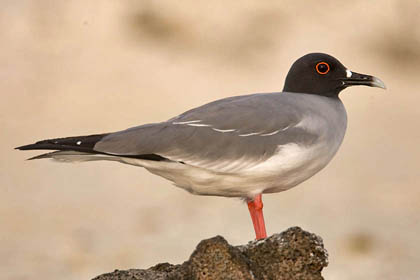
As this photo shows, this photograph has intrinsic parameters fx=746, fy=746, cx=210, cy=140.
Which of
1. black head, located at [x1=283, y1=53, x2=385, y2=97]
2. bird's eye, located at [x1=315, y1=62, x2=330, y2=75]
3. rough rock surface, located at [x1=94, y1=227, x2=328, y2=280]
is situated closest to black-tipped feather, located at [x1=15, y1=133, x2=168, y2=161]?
rough rock surface, located at [x1=94, y1=227, x2=328, y2=280]

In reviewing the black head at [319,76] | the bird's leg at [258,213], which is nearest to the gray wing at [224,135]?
A: the bird's leg at [258,213]

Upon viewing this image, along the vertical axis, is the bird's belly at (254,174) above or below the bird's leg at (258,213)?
above

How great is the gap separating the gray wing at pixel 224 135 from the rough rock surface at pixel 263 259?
3.50ft

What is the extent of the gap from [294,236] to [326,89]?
2.23 m

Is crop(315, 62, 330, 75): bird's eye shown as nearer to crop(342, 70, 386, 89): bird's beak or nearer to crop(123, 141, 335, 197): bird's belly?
crop(342, 70, 386, 89): bird's beak

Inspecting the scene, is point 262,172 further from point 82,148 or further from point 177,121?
point 82,148

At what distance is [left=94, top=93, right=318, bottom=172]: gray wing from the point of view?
20.0 feet

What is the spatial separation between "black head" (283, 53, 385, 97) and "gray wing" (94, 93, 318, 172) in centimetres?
53

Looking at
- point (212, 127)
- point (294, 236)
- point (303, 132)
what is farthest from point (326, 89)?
point (294, 236)

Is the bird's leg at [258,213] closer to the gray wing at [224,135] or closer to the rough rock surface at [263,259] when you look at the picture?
the gray wing at [224,135]

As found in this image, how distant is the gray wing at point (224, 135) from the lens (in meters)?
6.09

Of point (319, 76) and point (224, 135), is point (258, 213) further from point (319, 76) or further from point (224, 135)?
point (319, 76)

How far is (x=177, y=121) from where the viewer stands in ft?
21.0

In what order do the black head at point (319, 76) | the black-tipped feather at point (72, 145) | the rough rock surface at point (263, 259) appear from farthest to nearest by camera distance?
the black head at point (319, 76), the black-tipped feather at point (72, 145), the rough rock surface at point (263, 259)
